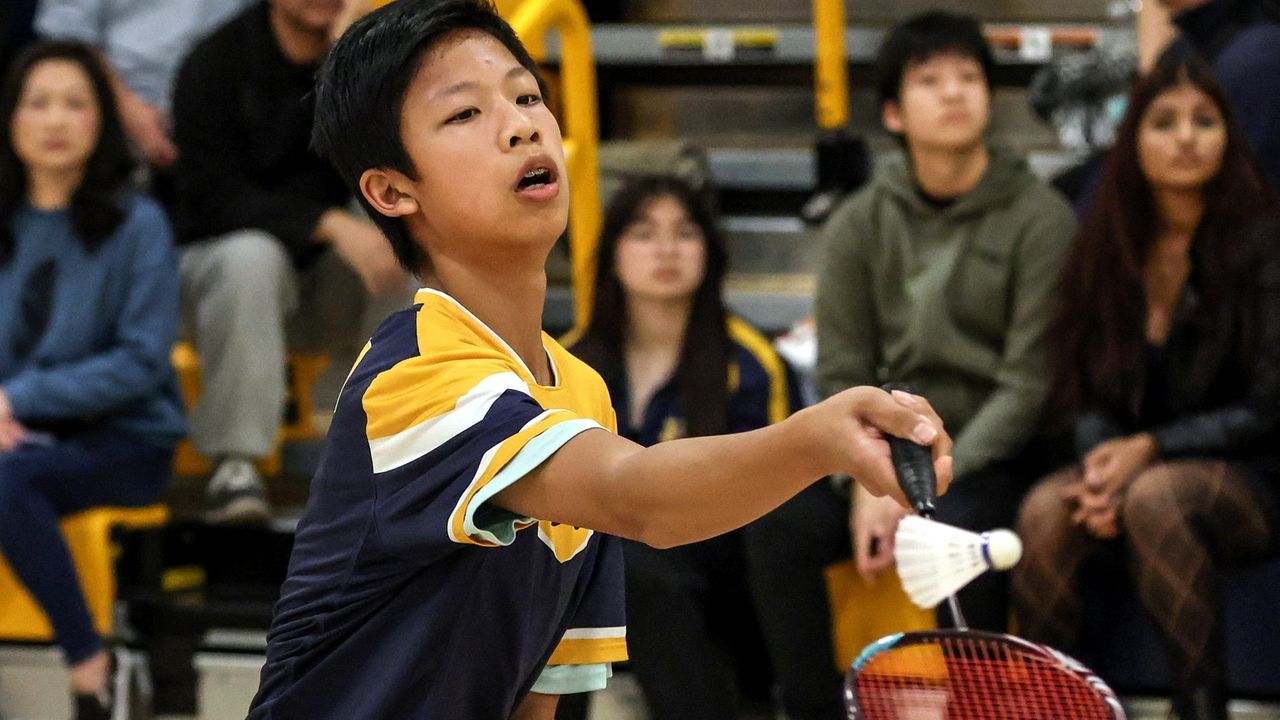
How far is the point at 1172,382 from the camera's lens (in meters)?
3.39

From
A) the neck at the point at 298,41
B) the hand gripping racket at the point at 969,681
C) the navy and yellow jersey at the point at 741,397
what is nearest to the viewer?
the hand gripping racket at the point at 969,681

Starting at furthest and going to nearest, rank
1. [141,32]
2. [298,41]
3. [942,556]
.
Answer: [141,32]
[298,41]
[942,556]

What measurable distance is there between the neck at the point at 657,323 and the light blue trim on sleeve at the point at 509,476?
2231mm

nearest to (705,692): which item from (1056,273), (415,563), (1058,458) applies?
(1058,458)

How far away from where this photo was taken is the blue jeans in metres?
3.91

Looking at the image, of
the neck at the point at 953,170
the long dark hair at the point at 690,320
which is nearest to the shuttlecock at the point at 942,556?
the long dark hair at the point at 690,320

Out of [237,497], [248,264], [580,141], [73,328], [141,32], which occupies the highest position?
[141,32]

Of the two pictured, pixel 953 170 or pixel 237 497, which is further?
pixel 237 497

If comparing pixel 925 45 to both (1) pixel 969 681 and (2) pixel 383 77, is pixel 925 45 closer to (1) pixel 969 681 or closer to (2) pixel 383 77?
(1) pixel 969 681

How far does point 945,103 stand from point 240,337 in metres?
1.78

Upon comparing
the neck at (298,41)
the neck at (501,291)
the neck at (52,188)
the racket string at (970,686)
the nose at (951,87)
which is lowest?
the racket string at (970,686)

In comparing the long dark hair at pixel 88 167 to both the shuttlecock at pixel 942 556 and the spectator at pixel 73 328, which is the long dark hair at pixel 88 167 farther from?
the shuttlecock at pixel 942 556

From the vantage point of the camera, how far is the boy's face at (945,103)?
373cm

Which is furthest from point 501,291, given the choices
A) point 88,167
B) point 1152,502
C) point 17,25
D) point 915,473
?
point 17,25
